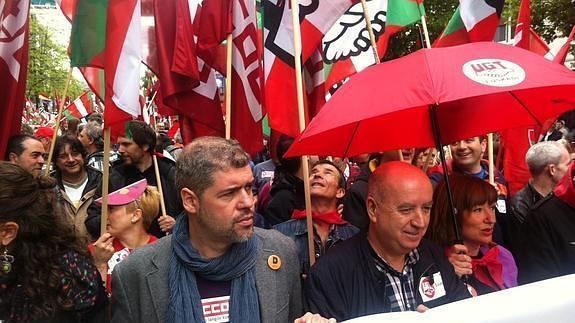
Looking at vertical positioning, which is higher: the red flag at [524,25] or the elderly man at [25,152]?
the red flag at [524,25]

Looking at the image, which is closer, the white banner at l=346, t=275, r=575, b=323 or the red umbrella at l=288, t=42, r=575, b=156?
the white banner at l=346, t=275, r=575, b=323

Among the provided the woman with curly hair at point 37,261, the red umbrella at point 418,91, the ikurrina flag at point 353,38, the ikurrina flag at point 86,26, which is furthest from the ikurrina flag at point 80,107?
the woman with curly hair at point 37,261

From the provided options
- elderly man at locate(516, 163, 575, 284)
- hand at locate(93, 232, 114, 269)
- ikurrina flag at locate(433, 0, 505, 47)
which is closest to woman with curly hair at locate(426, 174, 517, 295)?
elderly man at locate(516, 163, 575, 284)

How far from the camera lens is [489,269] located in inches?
129

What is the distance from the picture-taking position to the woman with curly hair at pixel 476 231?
3.27 meters

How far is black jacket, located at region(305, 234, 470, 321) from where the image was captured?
262 centimetres

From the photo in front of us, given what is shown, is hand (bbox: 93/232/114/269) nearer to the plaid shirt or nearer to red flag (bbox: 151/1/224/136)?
red flag (bbox: 151/1/224/136)

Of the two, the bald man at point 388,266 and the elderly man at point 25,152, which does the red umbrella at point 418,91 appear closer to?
the bald man at point 388,266

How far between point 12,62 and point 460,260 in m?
3.33

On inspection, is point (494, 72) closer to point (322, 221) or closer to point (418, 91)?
point (418, 91)

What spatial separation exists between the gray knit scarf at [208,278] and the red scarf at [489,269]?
1.41m

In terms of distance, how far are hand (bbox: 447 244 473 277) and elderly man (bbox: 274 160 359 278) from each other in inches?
33.6

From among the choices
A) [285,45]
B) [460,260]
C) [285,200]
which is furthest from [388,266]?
[285,200]

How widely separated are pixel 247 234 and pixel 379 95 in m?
0.84
